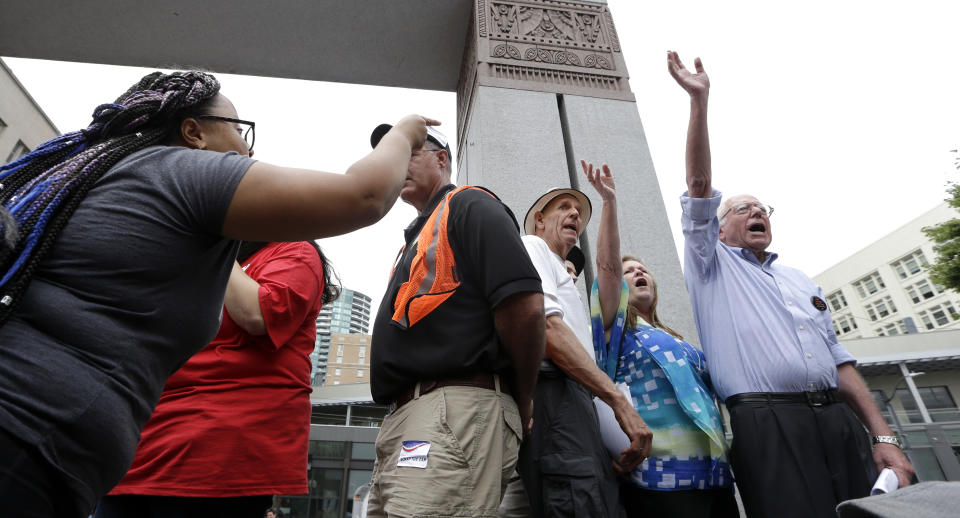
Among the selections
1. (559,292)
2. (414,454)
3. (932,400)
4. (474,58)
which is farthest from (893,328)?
(414,454)

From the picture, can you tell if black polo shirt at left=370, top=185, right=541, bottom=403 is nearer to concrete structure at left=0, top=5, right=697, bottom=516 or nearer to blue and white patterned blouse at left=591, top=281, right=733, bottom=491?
blue and white patterned blouse at left=591, top=281, right=733, bottom=491

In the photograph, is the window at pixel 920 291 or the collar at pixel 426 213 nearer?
the collar at pixel 426 213

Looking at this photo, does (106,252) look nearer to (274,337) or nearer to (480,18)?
(274,337)

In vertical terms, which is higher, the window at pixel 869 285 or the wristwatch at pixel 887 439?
the window at pixel 869 285

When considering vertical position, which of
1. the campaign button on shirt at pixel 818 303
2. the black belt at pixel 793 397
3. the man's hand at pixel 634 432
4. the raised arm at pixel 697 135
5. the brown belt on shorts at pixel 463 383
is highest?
the raised arm at pixel 697 135

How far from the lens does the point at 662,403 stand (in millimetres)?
2160

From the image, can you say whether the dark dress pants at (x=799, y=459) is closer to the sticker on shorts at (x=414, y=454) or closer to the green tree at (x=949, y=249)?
the sticker on shorts at (x=414, y=454)

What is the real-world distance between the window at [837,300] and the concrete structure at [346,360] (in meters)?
68.1

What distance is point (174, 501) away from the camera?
137 cm

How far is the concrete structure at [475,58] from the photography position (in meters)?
3.70

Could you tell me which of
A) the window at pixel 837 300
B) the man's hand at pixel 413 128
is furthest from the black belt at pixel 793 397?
the window at pixel 837 300

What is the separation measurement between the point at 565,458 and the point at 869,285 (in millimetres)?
61250

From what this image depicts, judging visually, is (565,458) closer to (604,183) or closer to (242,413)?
(242,413)

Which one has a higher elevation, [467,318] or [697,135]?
[697,135]
